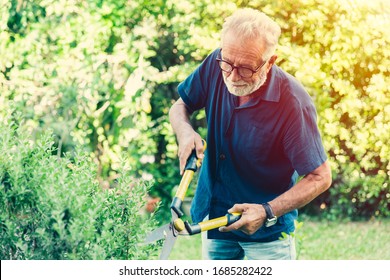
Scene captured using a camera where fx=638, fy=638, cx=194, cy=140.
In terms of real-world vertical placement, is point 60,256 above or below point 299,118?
below

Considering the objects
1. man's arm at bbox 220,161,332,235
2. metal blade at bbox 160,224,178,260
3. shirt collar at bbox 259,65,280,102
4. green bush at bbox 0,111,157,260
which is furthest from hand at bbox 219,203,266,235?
shirt collar at bbox 259,65,280,102

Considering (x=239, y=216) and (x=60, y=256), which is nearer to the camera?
(x=60, y=256)

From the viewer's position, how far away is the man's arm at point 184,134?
240cm

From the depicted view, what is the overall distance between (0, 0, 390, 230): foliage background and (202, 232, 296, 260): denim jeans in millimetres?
1881

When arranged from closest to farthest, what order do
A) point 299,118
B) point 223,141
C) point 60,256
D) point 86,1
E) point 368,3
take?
1. point 60,256
2. point 299,118
3. point 223,141
4. point 368,3
5. point 86,1

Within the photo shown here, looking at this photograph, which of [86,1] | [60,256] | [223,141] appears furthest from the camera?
[86,1]

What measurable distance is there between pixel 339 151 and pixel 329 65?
0.76m

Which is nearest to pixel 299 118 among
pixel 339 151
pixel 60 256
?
pixel 60 256

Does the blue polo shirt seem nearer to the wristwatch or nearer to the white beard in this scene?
the white beard

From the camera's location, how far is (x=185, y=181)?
232cm

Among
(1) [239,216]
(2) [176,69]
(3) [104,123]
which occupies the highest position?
(1) [239,216]

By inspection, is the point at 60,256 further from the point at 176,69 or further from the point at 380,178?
the point at 380,178

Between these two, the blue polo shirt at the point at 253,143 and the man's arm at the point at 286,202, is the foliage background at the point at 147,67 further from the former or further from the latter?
the man's arm at the point at 286,202

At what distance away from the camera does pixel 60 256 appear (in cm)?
201
